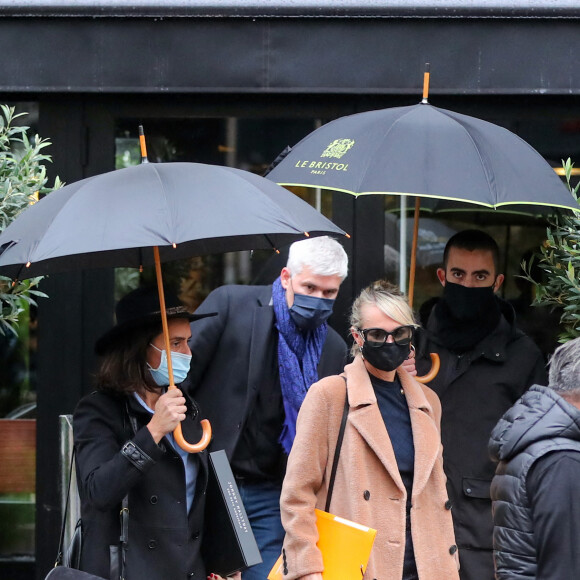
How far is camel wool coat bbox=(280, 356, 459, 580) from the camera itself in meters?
4.23

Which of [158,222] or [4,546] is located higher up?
[158,222]

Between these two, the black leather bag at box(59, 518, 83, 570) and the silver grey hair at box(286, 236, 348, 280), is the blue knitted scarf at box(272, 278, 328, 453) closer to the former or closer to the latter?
the silver grey hair at box(286, 236, 348, 280)

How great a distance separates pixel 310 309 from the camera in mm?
4984

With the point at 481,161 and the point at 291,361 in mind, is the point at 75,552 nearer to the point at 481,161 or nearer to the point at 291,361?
the point at 291,361

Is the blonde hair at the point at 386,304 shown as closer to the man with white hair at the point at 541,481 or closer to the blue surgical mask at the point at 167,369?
the blue surgical mask at the point at 167,369

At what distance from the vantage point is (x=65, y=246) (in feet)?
12.4

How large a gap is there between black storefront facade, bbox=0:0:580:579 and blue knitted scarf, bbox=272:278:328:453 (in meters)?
1.45

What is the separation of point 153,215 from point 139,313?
676 mm

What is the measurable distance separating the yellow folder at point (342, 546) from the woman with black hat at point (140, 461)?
0.50m

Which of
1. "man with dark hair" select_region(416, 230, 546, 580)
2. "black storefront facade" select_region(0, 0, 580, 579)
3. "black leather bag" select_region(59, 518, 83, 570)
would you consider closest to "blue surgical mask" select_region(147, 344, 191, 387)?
A: "black leather bag" select_region(59, 518, 83, 570)

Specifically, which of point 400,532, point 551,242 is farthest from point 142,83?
point 400,532

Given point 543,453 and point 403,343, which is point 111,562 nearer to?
point 403,343

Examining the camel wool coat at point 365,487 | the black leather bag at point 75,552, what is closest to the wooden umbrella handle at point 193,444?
the camel wool coat at point 365,487

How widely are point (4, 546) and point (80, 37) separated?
3.01 m
